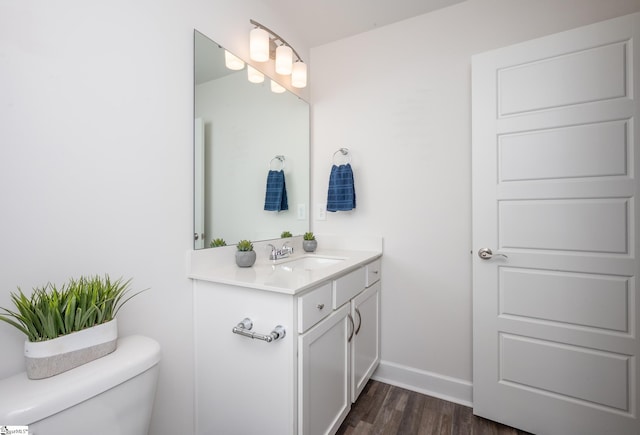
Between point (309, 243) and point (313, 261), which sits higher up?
point (309, 243)

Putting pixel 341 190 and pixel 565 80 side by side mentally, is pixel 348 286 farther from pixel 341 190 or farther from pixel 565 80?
pixel 565 80

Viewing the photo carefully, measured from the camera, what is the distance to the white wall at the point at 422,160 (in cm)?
169

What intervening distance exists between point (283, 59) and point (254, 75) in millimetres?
220

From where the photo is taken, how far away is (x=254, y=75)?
1677 millimetres

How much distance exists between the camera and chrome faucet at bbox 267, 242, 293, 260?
1690mm

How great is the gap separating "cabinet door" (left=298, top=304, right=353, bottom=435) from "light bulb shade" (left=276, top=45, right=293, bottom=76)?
1.46 meters

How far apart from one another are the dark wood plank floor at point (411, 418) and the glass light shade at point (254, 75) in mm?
1993

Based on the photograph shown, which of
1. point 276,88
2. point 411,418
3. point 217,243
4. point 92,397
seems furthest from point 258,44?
point 411,418

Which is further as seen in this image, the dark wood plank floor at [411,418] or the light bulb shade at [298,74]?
the light bulb shade at [298,74]

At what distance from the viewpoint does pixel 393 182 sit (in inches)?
75.2

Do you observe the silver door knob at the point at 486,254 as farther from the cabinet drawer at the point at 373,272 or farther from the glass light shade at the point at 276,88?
the glass light shade at the point at 276,88

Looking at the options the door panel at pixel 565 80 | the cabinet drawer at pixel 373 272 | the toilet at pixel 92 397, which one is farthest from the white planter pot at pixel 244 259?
the door panel at pixel 565 80

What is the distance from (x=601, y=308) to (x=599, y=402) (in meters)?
0.44

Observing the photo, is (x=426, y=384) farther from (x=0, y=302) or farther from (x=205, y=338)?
(x=0, y=302)
